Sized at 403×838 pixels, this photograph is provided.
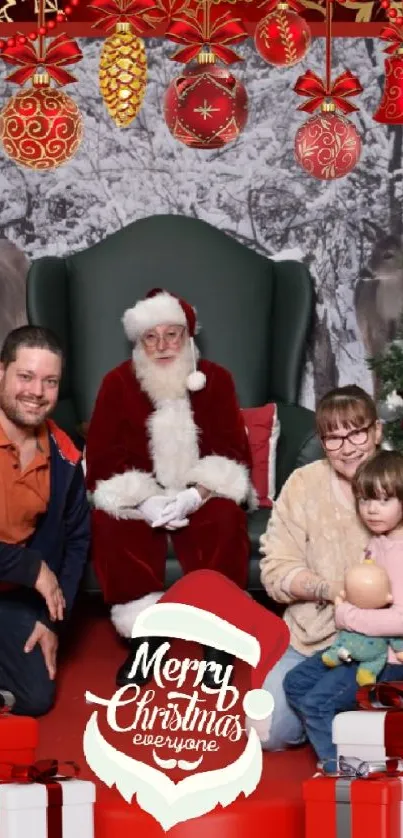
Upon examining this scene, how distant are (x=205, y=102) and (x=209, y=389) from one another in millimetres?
1235

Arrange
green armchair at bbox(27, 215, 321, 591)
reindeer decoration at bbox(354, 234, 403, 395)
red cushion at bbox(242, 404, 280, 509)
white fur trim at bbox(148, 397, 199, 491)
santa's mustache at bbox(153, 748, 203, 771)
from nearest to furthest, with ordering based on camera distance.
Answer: santa's mustache at bbox(153, 748, 203, 771)
white fur trim at bbox(148, 397, 199, 491)
red cushion at bbox(242, 404, 280, 509)
green armchair at bbox(27, 215, 321, 591)
reindeer decoration at bbox(354, 234, 403, 395)

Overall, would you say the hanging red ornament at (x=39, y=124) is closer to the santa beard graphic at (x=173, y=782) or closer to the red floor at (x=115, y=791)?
the red floor at (x=115, y=791)

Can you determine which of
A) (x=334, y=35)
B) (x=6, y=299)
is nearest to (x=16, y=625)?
(x=6, y=299)

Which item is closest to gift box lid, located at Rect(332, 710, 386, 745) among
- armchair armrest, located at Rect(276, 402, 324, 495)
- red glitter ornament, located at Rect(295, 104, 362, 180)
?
armchair armrest, located at Rect(276, 402, 324, 495)

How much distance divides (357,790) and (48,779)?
0.66 metres

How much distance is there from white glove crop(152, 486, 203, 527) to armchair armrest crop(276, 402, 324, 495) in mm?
506

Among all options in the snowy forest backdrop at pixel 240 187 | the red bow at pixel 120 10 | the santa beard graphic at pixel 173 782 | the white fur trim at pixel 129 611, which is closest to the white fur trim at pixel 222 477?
the white fur trim at pixel 129 611

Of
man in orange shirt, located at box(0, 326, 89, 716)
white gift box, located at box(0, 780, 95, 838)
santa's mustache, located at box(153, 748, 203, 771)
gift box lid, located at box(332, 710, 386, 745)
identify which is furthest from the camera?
man in orange shirt, located at box(0, 326, 89, 716)

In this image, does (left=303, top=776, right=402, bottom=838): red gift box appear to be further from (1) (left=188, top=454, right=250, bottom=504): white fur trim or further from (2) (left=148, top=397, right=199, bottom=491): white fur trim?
(2) (left=148, top=397, right=199, bottom=491): white fur trim

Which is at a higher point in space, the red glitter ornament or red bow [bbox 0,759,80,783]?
the red glitter ornament

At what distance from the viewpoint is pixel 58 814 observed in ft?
10.3

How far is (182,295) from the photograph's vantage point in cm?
611

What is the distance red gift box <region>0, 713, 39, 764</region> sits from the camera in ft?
10.8

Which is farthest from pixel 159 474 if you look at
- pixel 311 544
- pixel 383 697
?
pixel 383 697
